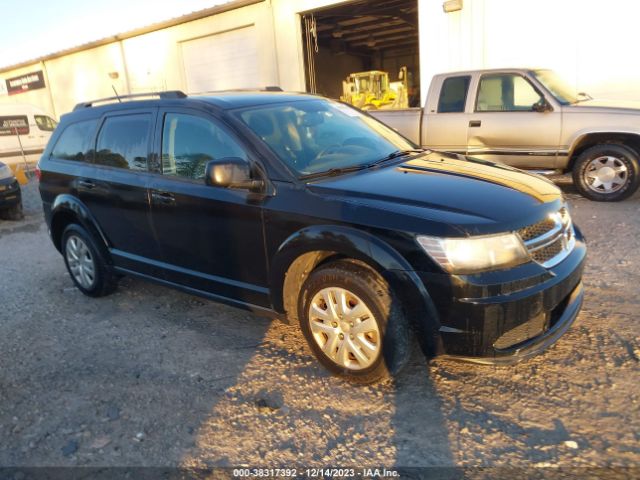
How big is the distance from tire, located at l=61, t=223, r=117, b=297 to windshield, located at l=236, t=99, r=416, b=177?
6.72 feet

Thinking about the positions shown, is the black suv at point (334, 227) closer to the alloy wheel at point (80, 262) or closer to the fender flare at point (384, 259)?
the fender flare at point (384, 259)

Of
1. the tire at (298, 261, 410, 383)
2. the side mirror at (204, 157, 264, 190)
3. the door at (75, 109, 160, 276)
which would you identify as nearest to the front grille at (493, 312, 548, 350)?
the tire at (298, 261, 410, 383)

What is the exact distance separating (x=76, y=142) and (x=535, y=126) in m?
5.81

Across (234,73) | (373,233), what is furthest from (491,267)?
(234,73)

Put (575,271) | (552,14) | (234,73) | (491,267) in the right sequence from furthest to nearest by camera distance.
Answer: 1. (234,73)
2. (552,14)
3. (575,271)
4. (491,267)

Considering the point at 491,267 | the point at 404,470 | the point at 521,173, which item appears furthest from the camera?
the point at 521,173

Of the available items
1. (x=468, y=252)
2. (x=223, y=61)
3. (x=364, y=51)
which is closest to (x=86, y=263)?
(x=468, y=252)

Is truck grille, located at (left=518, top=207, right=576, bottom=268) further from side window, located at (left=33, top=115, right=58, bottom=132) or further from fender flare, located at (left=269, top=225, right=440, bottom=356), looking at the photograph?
side window, located at (left=33, top=115, right=58, bottom=132)

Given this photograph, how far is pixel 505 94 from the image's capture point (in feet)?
24.2

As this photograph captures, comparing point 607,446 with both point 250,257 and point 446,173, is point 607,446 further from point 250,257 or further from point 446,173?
point 250,257

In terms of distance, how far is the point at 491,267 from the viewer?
2.56 meters

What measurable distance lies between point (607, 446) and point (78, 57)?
22964 mm

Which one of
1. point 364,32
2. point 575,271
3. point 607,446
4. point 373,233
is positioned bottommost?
point 607,446

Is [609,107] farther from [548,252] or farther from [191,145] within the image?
[191,145]
